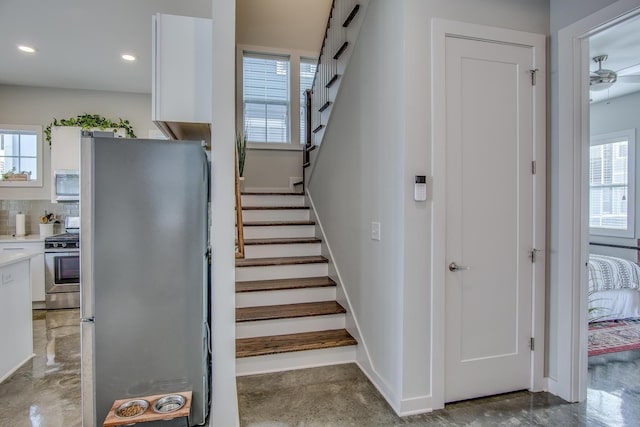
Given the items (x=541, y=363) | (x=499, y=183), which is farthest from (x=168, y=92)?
(x=541, y=363)

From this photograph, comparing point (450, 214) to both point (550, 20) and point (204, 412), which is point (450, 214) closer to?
point (550, 20)

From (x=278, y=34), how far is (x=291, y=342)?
4.43 meters

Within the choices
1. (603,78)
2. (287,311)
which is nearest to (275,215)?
(287,311)

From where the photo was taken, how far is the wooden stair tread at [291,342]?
8.59 ft

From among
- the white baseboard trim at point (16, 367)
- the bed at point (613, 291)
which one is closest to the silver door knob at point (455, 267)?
the bed at point (613, 291)

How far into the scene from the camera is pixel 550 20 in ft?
7.72

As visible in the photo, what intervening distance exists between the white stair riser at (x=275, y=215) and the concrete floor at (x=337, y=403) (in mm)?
1927

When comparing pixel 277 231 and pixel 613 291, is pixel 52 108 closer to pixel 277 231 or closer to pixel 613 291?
pixel 277 231

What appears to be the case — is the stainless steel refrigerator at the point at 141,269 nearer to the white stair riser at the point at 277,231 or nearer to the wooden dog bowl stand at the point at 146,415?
the wooden dog bowl stand at the point at 146,415

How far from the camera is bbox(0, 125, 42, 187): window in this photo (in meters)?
4.65

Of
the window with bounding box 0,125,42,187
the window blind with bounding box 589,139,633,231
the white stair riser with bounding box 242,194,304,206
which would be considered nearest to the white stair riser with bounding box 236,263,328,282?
the white stair riser with bounding box 242,194,304,206

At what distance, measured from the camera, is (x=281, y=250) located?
3641 mm

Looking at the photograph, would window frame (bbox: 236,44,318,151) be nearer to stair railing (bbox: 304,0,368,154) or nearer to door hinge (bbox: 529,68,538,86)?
stair railing (bbox: 304,0,368,154)

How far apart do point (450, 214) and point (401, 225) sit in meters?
0.35
